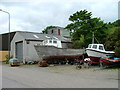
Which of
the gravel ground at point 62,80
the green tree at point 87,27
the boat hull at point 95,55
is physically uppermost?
the green tree at point 87,27

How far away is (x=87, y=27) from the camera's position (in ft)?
104

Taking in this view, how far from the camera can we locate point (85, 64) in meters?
20.7

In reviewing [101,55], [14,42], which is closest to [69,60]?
[101,55]

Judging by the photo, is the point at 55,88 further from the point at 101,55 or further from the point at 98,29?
the point at 98,29

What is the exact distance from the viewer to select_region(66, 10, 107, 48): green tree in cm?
3133

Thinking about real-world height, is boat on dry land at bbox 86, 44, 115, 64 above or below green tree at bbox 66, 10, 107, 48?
below

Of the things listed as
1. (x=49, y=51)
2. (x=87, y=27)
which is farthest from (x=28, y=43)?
(x=87, y=27)

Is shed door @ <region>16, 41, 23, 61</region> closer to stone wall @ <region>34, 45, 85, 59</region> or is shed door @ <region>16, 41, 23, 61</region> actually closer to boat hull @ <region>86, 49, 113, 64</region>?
stone wall @ <region>34, 45, 85, 59</region>

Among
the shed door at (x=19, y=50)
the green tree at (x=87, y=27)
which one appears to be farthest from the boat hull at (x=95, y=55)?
the shed door at (x=19, y=50)

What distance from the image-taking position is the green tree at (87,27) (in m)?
31.3

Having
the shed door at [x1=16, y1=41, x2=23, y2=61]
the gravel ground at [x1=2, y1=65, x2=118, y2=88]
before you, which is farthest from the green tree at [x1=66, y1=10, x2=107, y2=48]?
the gravel ground at [x1=2, y1=65, x2=118, y2=88]

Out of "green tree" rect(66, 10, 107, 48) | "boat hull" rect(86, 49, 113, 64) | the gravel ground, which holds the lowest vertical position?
the gravel ground

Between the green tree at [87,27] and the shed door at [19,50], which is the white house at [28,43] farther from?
the green tree at [87,27]

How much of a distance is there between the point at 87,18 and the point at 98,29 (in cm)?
297
